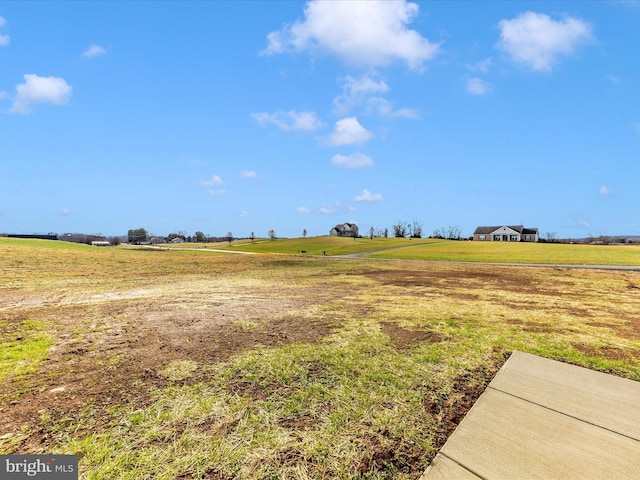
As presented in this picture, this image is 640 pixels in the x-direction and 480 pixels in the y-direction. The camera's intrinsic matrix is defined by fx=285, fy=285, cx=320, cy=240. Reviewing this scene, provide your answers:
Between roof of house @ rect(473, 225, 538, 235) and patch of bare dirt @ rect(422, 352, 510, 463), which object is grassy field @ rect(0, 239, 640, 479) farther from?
roof of house @ rect(473, 225, 538, 235)

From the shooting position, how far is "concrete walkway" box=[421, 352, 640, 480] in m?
2.60

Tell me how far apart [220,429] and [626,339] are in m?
8.42

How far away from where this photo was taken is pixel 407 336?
6.46 m

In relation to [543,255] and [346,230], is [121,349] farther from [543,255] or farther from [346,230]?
[346,230]

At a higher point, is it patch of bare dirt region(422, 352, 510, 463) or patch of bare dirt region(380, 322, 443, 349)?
patch of bare dirt region(422, 352, 510, 463)

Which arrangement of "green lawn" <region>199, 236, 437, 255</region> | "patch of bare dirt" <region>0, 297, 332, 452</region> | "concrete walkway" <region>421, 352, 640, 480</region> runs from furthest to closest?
"green lawn" <region>199, 236, 437, 255</region>, "patch of bare dirt" <region>0, 297, 332, 452</region>, "concrete walkway" <region>421, 352, 640, 480</region>

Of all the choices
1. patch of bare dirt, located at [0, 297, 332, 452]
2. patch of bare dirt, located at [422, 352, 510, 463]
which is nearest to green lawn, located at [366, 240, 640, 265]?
patch of bare dirt, located at [0, 297, 332, 452]

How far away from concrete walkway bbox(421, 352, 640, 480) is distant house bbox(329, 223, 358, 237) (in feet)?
423

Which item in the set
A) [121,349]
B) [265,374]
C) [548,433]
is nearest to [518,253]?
[548,433]

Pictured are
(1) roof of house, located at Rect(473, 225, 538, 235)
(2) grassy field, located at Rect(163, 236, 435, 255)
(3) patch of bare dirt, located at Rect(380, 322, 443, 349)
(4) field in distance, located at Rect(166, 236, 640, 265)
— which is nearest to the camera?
(3) patch of bare dirt, located at Rect(380, 322, 443, 349)

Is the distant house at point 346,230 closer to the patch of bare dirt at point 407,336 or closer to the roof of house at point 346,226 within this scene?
the roof of house at point 346,226

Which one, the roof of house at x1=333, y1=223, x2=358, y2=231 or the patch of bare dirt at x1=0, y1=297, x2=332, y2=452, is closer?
the patch of bare dirt at x1=0, y1=297, x2=332, y2=452

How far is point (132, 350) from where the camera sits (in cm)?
552

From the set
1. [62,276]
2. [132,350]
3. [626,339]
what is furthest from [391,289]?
[62,276]
